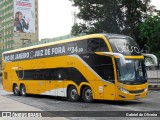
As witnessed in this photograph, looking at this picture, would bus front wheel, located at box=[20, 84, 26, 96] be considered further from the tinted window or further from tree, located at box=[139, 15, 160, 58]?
tree, located at box=[139, 15, 160, 58]

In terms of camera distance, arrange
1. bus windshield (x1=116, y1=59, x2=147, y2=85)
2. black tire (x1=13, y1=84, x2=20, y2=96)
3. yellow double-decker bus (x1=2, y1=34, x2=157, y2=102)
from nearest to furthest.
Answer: bus windshield (x1=116, y1=59, x2=147, y2=85) < yellow double-decker bus (x1=2, y1=34, x2=157, y2=102) < black tire (x1=13, y1=84, x2=20, y2=96)

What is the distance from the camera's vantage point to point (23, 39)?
112 m

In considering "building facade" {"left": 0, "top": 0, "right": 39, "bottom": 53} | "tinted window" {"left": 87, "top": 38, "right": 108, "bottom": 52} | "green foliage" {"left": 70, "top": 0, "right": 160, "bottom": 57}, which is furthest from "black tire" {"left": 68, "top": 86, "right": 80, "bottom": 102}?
"building facade" {"left": 0, "top": 0, "right": 39, "bottom": 53}

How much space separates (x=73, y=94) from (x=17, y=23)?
78.0m

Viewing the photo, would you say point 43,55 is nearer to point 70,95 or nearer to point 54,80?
point 54,80

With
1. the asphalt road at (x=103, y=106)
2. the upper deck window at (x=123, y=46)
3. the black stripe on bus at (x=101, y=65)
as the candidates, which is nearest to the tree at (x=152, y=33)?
the asphalt road at (x=103, y=106)

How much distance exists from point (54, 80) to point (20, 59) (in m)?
5.52

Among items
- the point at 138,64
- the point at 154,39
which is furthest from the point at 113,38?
the point at 154,39

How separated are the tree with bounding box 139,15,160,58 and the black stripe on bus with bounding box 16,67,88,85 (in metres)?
12.6

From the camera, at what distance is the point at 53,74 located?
71.6 feet

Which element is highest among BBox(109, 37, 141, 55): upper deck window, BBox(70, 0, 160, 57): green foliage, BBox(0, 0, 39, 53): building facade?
BBox(0, 0, 39, 53): building facade

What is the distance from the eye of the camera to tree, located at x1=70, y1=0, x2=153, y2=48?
3534 centimetres

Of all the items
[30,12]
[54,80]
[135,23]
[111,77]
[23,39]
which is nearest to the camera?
[111,77]

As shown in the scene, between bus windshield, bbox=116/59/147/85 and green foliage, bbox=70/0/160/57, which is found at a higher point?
green foliage, bbox=70/0/160/57
